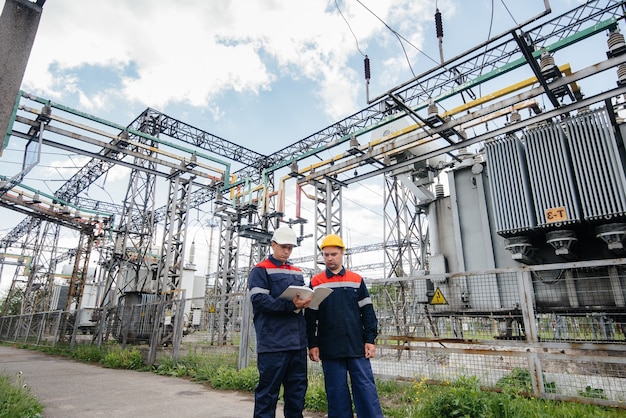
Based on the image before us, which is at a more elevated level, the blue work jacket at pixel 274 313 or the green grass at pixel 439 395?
the blue work jacket at pixel 274 313

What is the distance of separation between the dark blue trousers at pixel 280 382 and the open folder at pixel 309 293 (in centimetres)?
47

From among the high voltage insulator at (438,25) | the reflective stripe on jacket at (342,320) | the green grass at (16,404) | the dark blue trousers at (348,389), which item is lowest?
the green grass at (16,404)

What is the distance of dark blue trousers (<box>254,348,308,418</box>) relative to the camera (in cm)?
299

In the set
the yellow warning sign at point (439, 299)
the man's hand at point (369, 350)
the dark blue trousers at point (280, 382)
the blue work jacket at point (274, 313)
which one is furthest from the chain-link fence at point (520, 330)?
the blue work jacket at point (274, 313)

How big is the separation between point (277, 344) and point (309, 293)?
562mm

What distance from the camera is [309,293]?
2.99 metres

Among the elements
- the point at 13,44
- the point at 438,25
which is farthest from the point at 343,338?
the point at 438,25

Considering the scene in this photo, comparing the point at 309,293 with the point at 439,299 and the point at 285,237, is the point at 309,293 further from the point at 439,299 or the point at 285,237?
the point at 439,299

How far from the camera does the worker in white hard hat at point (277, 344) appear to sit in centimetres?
304

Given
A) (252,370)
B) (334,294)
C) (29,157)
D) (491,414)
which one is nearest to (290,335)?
(334,294)

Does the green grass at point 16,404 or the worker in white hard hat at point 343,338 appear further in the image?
the green grass at point 16,404

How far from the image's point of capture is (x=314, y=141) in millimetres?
16016

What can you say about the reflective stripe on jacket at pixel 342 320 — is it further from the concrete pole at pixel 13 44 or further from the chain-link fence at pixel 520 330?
the concrete pole at pixel 13 44

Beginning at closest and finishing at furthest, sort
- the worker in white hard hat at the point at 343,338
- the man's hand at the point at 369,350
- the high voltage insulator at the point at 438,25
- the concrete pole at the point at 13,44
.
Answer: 1. the concrete pole at the point at 13,44
2. the worker in white hard hat at the point at 343,338
3. the man's hand at the point at 369,350
4. the high voltage insulator at the point at 438,25
